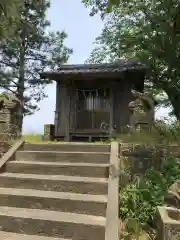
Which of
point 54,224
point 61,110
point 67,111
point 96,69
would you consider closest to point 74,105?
point 67,111

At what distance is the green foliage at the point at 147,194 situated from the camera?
13.6ft

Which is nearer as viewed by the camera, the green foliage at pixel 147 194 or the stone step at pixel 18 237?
the stone step at pixel 18 237

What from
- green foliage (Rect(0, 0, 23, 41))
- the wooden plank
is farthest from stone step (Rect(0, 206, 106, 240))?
green foliage (Rect(0, 0, 23, 41))

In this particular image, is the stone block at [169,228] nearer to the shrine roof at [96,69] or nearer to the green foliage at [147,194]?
the green foliage at [147,194]

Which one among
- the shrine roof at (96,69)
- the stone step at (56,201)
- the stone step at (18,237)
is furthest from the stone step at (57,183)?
the shrine roof at (96,69)

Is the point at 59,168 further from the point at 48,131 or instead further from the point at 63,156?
the point at 48,131

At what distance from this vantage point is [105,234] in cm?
343

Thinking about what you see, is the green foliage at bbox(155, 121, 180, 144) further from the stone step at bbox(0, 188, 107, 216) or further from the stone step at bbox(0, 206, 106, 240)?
the stone step at bbox(0, 206, 106, 240)

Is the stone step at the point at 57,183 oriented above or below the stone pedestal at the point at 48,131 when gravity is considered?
below

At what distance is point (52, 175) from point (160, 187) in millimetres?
1945

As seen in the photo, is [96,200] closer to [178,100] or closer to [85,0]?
[178,100]

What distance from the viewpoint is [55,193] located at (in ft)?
14.9

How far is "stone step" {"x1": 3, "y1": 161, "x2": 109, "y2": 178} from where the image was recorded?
16.6ft

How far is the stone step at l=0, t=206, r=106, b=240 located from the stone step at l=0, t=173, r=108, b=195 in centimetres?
63
